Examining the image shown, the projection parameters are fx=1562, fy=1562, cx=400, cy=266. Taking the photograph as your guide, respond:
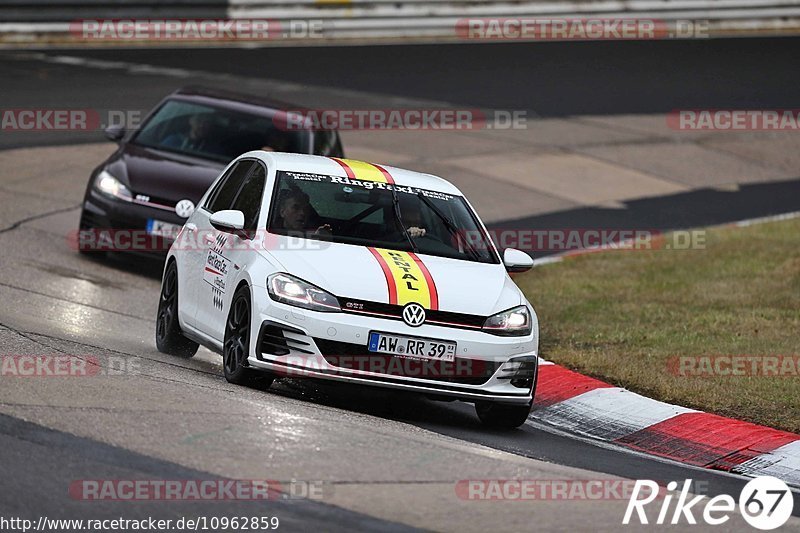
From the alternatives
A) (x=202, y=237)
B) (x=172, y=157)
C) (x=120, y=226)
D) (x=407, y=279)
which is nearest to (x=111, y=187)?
(x=120, y=226)

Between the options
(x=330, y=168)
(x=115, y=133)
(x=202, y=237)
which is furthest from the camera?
(x=115, y=133)

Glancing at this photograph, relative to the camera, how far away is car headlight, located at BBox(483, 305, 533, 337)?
895 cm

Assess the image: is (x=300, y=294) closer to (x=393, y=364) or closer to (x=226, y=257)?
(x=393, y=364)

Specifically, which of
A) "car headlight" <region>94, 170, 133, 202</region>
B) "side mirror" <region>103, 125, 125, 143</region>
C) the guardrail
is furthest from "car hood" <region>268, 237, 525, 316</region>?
the guardrail

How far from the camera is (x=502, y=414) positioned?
9.31 meters

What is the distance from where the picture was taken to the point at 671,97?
1058 inches

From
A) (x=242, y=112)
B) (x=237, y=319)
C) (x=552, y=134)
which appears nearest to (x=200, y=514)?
(x=237, y=319)

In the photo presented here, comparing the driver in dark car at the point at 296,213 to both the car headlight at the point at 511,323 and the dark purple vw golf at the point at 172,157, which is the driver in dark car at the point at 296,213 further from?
the dark purple vw golf at the point at 172,157

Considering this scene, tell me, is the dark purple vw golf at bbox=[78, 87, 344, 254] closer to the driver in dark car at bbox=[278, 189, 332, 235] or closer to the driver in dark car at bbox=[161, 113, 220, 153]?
the driver in dark car at bbox=[161, 113, 220, 153]

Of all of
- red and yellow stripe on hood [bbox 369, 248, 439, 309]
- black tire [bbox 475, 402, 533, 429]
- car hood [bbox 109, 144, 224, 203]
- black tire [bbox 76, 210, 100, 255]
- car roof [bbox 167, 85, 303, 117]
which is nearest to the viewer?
red and yellow stripe on hood [bbox 369, 248, 439, 309]

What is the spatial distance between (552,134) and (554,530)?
57.2ft

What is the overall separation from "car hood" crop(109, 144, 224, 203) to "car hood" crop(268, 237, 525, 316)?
175 inches

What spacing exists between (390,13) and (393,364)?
833 inches

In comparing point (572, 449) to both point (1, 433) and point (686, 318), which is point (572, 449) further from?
point (686, 318)
